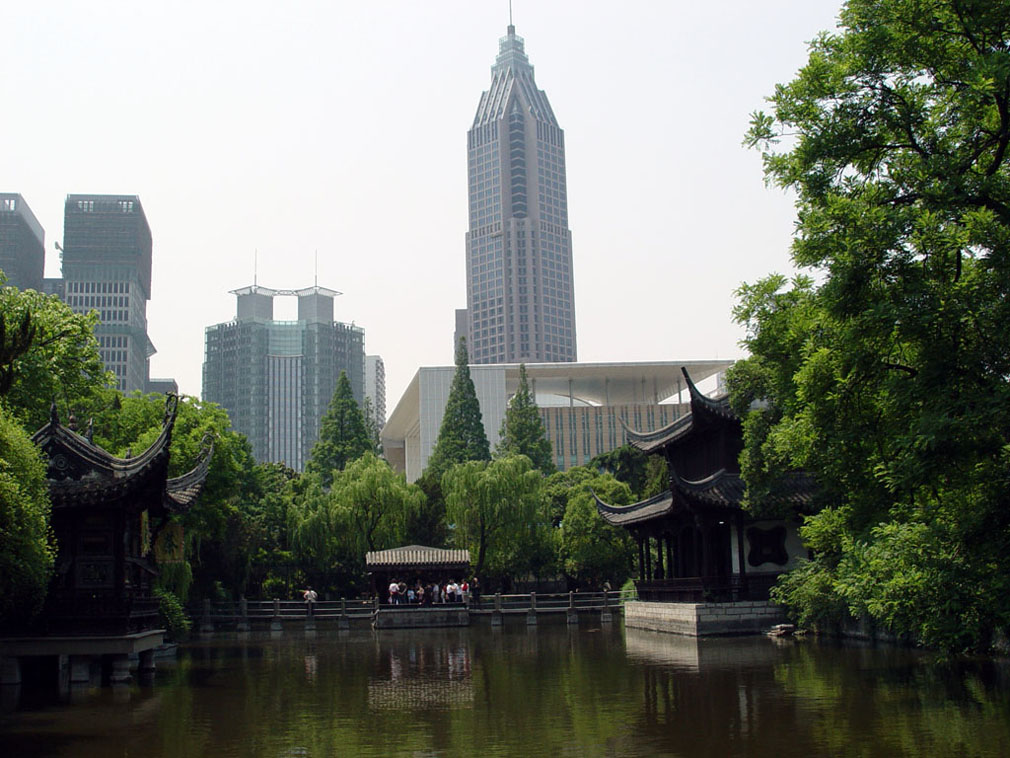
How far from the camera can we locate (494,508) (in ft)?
132

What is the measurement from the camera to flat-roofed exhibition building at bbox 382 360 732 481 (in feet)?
271

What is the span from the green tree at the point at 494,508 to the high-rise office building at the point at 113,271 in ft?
303

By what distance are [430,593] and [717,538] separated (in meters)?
12.9

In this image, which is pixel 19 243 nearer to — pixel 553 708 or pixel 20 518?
pixel 20 518

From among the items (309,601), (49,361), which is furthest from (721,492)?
(309,601)

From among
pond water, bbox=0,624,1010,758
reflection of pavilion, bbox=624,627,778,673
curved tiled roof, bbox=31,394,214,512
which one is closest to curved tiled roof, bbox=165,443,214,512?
curved tiled roof, bbox=31,394,214,512

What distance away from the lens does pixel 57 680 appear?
16.4 meters

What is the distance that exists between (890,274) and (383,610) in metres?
26.2

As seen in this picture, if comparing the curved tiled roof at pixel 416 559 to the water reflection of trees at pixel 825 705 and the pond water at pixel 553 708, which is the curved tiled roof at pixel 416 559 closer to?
the pond water at pixel 553 708

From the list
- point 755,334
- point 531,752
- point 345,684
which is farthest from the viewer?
point 755,334

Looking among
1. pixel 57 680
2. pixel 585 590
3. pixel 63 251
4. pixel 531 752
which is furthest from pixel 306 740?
pixel 63 251

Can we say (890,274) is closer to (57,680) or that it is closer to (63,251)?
(57,680)

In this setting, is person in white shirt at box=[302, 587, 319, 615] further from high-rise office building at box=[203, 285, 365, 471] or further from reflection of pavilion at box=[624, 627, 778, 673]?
high-rise office building at box=[203, 285, 365, 471]

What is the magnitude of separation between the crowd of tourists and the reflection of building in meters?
7.93
